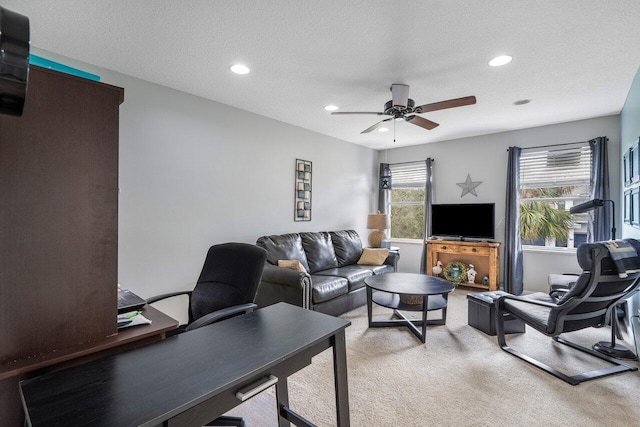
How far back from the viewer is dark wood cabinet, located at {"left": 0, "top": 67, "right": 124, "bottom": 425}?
0.99 m

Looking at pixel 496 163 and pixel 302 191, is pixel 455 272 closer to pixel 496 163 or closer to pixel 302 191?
pixel 496 163

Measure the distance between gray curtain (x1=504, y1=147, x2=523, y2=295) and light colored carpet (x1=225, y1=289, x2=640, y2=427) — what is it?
1.57m

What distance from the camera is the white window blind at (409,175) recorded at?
19.2 ft

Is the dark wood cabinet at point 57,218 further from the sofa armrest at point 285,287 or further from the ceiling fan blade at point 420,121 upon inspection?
the ceiling fan blade at point 420,121

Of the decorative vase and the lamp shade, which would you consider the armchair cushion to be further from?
the lamp shade

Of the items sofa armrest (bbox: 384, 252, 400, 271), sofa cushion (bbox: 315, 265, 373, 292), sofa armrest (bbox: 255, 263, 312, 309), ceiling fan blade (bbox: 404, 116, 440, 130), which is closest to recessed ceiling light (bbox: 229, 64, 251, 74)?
ceiling fan blade (bbox: 404, 116, 440, 130)

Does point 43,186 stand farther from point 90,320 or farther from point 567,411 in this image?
point 567,411

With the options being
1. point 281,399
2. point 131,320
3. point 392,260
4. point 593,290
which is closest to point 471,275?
point 392,260

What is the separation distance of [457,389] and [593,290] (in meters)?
1.25

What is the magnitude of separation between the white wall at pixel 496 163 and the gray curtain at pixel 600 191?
11cm

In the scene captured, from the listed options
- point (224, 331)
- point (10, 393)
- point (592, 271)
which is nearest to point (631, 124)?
point (592, 271)

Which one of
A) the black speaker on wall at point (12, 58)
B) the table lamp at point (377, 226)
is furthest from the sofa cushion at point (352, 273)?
the black speaker on wall at point (12, 58)

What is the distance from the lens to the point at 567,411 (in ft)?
6.52

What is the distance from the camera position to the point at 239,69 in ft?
9.00
